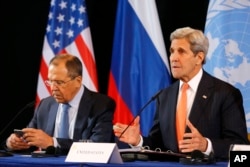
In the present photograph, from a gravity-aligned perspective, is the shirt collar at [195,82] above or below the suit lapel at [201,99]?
above

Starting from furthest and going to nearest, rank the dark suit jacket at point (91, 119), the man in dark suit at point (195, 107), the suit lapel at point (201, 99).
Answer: the dark suit jacket at point (91, 119), the suit lapel at point (201, 99), the man in dark suit at point (195, 107)

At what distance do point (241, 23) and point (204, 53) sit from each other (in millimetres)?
875

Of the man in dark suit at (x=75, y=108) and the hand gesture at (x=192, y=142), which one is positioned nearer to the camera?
Result: the hand gesture at (x=192, y=142)

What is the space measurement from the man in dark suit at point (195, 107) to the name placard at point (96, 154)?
1.66ft

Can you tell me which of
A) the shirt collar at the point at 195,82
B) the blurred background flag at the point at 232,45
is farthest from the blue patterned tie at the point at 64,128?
the blurred background flag at the point at 232,45

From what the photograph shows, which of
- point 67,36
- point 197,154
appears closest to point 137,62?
point 67,36

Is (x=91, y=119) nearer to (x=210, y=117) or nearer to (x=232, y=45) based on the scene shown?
(x=210, y=117)

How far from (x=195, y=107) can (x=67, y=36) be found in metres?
2.07

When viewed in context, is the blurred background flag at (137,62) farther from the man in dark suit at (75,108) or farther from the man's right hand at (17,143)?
the man's right hand at (17,143)

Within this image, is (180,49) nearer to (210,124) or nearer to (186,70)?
(186,70)

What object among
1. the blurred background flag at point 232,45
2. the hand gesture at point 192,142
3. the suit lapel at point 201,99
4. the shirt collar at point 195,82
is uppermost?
the blurred background flag at point 232,45

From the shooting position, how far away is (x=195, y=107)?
3.48 meters

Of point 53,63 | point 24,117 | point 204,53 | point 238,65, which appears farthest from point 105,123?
point 24,117

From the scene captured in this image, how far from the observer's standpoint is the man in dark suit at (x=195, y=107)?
11.0 feet
